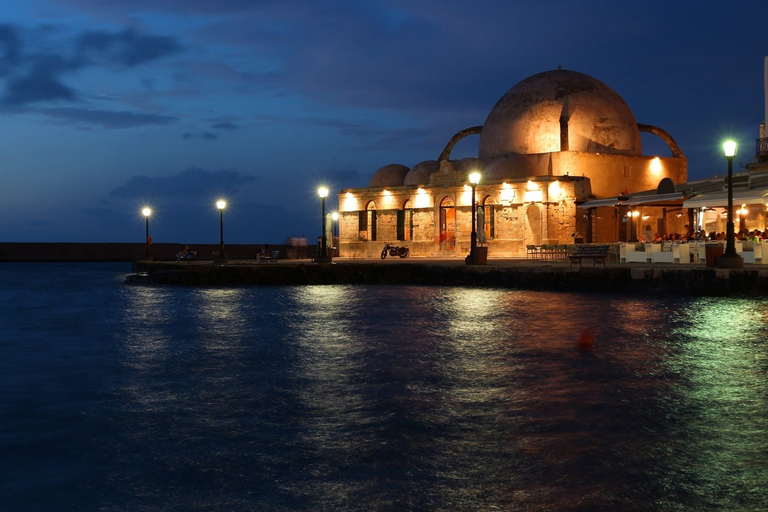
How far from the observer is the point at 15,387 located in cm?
1012

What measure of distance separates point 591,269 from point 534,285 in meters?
1.91

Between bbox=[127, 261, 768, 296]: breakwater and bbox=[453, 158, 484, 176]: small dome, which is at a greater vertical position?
bbox=[453, 158, 484, 176]: small dome

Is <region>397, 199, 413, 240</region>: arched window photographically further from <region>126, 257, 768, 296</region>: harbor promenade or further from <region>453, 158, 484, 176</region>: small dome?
<region>126, 257, 768, 296</region>: harbor promenade

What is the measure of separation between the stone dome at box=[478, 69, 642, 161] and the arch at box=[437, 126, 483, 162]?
110 inches

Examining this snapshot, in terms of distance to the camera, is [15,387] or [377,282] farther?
[377,282]

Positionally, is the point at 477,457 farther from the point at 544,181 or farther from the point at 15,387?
the point at 544,181

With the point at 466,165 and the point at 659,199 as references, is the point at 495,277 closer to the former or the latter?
the point at 659,199

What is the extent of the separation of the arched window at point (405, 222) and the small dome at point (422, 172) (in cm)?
135

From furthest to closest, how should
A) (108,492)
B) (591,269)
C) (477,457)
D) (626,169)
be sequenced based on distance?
(626,169)
(591,269)
(477,457)
(108,492)

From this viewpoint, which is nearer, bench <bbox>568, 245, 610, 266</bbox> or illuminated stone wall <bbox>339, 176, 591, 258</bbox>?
bench <bbox>568, 245, 610, 266</bbox>

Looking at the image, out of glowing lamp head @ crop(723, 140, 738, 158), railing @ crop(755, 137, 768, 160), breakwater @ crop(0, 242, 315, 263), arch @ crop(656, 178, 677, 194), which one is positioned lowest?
breakwater @ crop(0, 242, 315, 263)

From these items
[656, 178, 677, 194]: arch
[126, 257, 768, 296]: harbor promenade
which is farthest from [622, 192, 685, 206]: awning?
[126, 257, 768, 296]: harbor promenade

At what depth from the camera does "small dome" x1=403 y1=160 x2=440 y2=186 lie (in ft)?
Result: 144

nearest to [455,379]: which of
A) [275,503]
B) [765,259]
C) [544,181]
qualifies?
[275,503]
